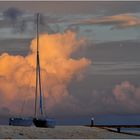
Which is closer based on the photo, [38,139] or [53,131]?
[38,139]

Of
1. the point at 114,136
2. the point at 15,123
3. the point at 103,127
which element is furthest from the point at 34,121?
the point at 114,136

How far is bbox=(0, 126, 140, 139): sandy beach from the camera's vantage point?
65.8 m

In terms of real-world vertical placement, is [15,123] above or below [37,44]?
below

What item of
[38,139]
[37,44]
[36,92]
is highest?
[37,44]

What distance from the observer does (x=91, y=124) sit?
295 ft

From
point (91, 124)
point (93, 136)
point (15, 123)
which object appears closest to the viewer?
point (93, 136)

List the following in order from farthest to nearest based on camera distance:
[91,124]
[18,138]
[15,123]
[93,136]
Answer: [91,124] → [15,123] → [93,136] → [18,138]

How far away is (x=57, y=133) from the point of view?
72.1 metres

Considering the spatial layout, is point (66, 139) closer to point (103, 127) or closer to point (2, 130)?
point (2, 130)

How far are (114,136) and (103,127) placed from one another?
432 inches

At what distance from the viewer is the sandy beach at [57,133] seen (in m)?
65.8

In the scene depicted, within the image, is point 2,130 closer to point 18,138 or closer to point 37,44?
point 18,138

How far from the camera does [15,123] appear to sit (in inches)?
3300

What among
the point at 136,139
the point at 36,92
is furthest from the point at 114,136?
the point at 36,92
